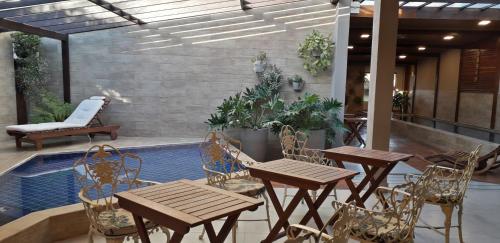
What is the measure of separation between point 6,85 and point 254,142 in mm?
5657

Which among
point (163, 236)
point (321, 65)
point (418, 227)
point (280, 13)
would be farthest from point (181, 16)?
point (418, 227)

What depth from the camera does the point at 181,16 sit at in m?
8.25

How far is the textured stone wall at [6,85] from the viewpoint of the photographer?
761 centimetres

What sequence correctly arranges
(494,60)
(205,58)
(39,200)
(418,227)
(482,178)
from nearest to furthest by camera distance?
(418,227)
(39,200)
(482,178)
(205,58)
(494,60)

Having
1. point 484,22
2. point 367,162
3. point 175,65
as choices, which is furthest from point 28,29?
point 484,22

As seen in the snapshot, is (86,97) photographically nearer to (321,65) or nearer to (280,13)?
(280,13)

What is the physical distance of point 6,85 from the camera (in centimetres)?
770

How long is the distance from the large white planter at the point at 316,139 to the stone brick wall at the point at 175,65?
1721 millimetres

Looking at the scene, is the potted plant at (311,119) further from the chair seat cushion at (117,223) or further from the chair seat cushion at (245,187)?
the chair seat cushion at (117,223)

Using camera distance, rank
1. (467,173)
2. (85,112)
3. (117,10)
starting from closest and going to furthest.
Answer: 1. (467,173)
2. (117,10)
3. (85,112)

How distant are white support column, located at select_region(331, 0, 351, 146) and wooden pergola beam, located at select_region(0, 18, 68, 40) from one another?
620 cm

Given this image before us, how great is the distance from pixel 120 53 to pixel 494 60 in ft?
34.9

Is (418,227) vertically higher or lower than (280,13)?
lower

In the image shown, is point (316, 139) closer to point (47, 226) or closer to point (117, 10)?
point (117, 10)
